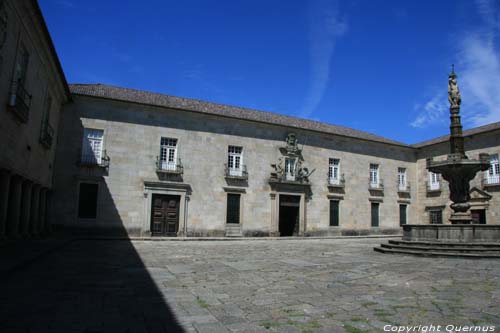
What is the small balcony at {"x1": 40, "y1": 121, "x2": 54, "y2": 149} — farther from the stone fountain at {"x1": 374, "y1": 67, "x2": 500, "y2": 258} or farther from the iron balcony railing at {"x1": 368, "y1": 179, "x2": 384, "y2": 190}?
the iron balcony railing at {"x1": 368, "y1": 179, "x2": 384, "y2": 190}

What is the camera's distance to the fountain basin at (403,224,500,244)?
10617mm

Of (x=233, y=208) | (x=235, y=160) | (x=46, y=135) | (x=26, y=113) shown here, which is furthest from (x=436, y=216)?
(x=26, y=113)

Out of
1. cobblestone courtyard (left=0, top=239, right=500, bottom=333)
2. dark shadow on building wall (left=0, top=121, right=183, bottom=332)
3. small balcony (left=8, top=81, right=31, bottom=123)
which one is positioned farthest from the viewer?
small balcony (left=8, top=81, right=31, bottom=123)

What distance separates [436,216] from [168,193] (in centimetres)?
1811

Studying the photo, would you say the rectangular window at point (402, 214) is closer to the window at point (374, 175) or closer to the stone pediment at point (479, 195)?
the window at point (374, 175)

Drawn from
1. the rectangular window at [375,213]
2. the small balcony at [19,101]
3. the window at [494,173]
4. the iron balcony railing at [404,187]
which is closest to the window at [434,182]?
the iron balcony railing at [404,187]

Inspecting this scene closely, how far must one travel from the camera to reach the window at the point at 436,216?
995 inches

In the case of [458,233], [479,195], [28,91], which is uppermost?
[28,91]

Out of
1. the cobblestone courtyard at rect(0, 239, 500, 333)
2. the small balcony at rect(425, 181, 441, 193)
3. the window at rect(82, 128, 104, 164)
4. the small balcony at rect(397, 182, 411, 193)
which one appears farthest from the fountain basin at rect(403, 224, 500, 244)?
the small balcony at rect(425, 181, 441, 193)

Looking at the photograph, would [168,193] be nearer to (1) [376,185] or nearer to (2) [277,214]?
(2) [277,214]

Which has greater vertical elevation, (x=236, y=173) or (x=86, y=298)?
(x=236, y=173)

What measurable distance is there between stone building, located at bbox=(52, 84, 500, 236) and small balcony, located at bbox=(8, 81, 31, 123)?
6.63 m

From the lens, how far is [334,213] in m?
23.5

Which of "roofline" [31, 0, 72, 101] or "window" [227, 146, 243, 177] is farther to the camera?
"window" [227, 146, 243, 177]
